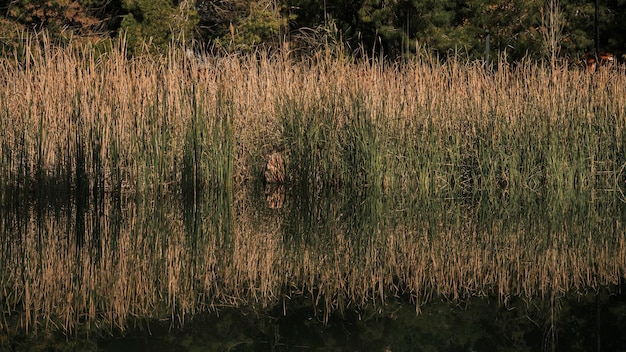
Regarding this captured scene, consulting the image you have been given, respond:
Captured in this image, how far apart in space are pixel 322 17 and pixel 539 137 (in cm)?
1167

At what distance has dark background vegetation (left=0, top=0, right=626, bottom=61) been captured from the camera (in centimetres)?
1636

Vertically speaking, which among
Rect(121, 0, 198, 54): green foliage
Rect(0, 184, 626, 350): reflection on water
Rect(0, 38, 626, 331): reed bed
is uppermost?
Rect(121, 0, 198, 54): green foliage

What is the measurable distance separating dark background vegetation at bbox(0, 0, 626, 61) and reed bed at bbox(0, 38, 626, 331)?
23.8ft

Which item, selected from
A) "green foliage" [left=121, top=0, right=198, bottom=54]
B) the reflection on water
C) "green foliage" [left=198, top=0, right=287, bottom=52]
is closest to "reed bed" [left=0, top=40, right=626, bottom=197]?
the reflection on water

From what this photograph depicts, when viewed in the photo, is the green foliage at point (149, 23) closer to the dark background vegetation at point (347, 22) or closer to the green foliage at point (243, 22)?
the dark background vegetation at point (347, 22)

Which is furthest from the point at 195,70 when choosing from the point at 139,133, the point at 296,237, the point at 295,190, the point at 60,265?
the point at 60,265

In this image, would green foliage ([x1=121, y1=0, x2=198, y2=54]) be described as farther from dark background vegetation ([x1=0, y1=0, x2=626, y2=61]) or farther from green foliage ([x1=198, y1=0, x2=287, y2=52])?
green foliage ([x1=198, y1=0, x2=287, y2=52])

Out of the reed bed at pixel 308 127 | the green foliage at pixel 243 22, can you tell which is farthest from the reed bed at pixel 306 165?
the green foliage at pixel 243 22

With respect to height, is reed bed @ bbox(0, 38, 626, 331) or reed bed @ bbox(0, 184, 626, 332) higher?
reed bed @ bbox(0, 38, 626, 331)

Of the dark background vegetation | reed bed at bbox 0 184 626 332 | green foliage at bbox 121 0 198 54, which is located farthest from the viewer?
the dark background vegetation

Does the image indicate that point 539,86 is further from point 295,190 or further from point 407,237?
point 407,237

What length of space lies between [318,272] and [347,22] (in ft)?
48.7

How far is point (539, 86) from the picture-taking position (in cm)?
867

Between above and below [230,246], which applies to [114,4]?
above
